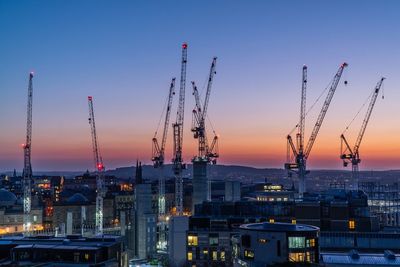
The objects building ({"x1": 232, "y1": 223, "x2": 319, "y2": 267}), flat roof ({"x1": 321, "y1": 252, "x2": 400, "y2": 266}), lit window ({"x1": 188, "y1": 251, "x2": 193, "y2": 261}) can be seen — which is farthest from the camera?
lit window ({"x1": 188, "y1": 251, "x2": 193, "y2": 261})

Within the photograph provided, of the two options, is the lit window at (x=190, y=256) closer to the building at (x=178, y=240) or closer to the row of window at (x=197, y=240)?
the building at (x=178, y=240)

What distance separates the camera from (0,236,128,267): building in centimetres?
3769

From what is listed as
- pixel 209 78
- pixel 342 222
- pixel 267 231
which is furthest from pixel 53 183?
pixel 267 231

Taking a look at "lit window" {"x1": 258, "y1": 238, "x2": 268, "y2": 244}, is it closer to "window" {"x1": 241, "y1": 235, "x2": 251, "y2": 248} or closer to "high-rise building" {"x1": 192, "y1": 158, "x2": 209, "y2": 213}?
"window" {"x1": 241, "y1": 235, "x2": 251, "y2": 248}

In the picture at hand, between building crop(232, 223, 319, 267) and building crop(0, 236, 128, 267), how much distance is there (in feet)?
34.0

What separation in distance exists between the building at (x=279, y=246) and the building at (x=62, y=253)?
34.0ft

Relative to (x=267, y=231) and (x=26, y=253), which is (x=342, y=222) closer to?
(x=267, y=231)

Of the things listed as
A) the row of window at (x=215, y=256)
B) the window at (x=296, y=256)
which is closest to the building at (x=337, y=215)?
the row of window at (x=215, y=256)

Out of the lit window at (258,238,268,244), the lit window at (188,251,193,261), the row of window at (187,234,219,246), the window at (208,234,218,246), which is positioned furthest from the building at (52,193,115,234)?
the lit window at (258,238,268,244)

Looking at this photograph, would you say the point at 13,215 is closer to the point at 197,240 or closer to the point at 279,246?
the point at 197,240

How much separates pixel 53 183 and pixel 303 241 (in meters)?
126

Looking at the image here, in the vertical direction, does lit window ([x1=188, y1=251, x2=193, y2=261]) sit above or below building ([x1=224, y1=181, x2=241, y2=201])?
below

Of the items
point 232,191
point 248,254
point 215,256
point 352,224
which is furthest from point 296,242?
point 232,191

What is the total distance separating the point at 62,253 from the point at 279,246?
16316mm
